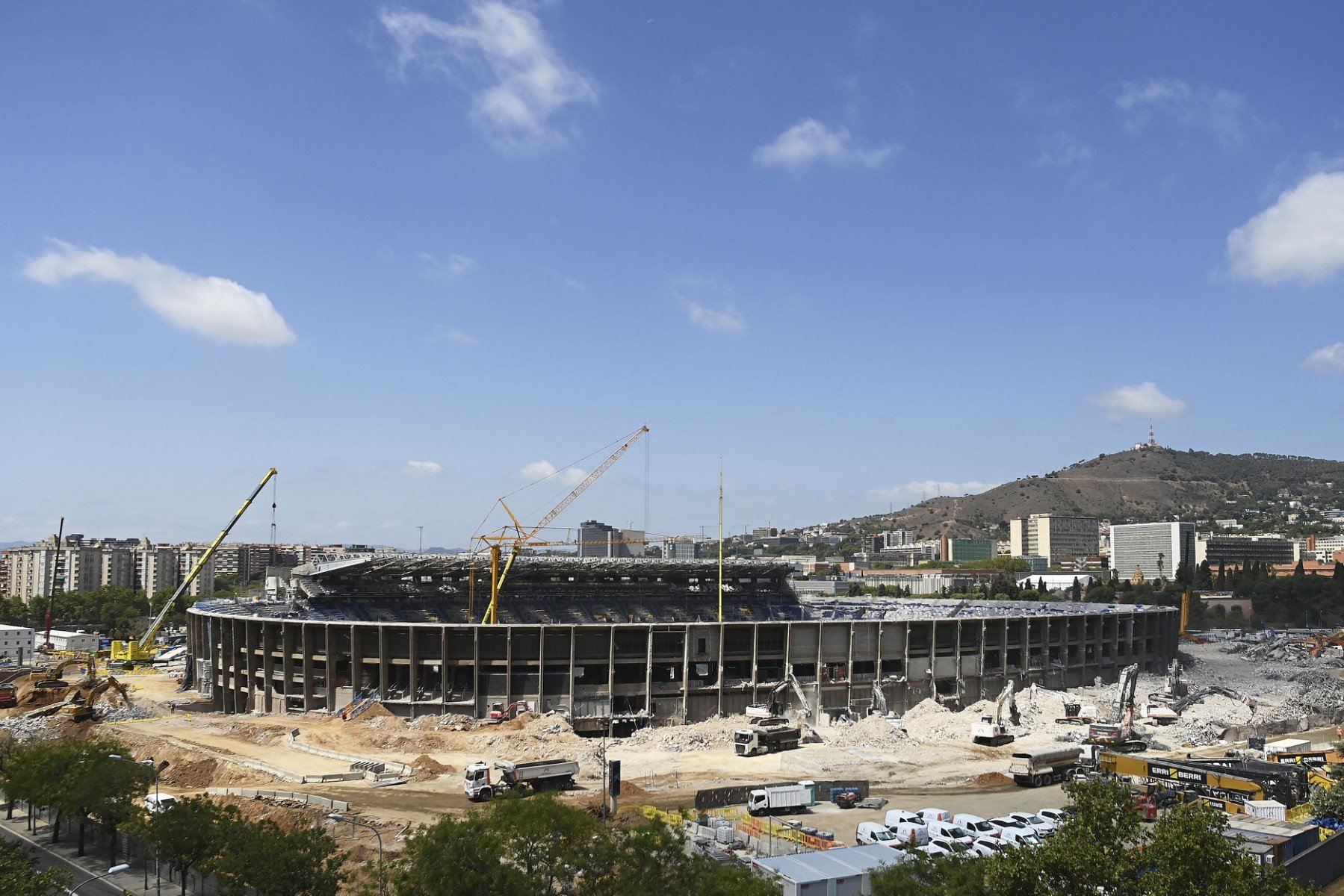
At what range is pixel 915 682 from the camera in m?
84.6

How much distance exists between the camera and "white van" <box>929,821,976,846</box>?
43656 millimetres

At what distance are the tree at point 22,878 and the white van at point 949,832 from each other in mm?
34259

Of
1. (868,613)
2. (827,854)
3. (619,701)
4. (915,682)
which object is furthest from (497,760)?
(868,613)

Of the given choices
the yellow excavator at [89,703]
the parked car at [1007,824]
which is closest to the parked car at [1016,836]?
the parked car at [1007,824]

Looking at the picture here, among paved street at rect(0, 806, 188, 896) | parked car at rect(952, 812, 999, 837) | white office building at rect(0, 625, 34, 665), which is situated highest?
parked car at rect(952, 812, 999, 837)

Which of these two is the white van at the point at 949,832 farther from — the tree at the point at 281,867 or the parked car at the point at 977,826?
the tree at the point at 281,867

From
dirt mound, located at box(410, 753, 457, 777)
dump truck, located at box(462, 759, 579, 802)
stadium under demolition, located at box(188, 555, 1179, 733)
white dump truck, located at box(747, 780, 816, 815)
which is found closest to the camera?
white dump truck, located at box(747, 780, 816, 815)

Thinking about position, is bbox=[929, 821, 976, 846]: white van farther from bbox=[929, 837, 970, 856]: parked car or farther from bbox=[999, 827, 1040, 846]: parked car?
bbox=[999, 827, 1040, 846]: parked car

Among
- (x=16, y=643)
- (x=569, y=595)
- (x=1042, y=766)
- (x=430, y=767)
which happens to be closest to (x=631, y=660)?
(x=430, y=767)

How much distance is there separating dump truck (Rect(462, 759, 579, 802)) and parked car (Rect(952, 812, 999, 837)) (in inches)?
826

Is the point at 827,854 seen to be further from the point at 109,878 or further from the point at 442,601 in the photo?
the point at 442,601

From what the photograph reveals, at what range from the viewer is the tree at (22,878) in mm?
28547

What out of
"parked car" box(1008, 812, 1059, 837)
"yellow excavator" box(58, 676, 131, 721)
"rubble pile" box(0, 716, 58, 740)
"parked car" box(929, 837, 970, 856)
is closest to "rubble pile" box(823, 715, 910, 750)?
"parked car" box(1008, 812, 1059, 837)

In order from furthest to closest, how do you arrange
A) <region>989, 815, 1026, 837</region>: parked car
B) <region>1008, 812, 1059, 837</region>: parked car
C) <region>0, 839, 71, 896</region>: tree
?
<region>989, 815, 1026, 837</region>: parked car < <region>1008, 812, 1059, 837</region>: parked car < <region>0, 839, 71, 896</region>: tree
